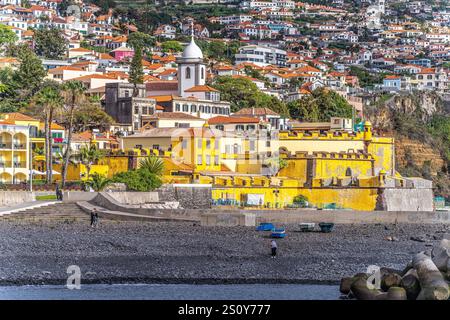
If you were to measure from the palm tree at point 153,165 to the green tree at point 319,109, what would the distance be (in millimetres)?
30771

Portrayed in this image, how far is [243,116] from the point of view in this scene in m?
69.7

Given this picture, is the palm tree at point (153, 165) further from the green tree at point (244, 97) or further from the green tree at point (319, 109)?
the green tree at point (319, 109)

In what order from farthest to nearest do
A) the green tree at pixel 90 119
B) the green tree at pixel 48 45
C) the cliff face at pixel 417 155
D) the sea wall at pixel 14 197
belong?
1. the green tree at pixel 48 45
2. the cliff face at pixel 417 155
3. the green tree at pixel 90 119
4. the sea wall at pixel 14 197

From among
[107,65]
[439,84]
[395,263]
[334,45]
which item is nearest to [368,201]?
[395,263]

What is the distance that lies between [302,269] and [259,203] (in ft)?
65.1

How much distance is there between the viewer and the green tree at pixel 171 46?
12179 centimetres

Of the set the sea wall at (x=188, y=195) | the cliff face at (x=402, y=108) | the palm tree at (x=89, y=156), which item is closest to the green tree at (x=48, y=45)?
the cliff face at (x=402, y=108)

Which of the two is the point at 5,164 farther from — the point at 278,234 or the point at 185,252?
the point at 185,252

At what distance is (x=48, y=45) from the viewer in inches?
4186

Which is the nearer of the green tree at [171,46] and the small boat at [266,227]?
the small boat at [266,227]

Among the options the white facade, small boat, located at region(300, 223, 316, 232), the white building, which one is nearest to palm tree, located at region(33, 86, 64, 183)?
small boat, located at region(300, 223, 316, 232)

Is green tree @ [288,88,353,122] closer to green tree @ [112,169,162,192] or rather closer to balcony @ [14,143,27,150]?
balcony @ [14,143,27,150]

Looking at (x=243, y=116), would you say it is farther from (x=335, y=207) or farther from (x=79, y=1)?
(x=79, y=1)

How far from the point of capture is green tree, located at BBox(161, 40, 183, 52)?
400 ft
